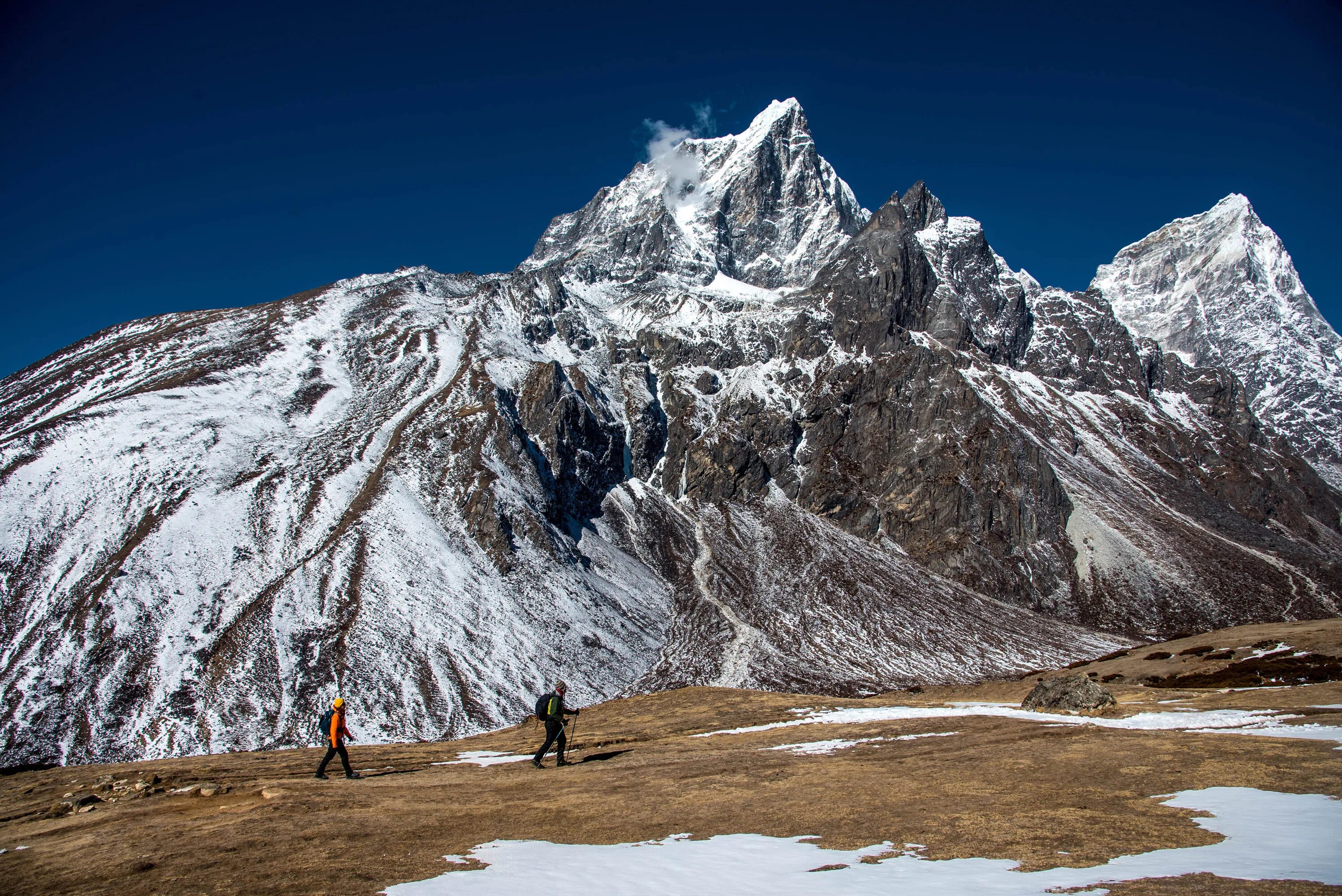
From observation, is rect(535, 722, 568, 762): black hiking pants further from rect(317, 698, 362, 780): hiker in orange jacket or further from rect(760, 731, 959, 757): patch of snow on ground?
rect(760, 731, 959, 757): patch of snow on ground

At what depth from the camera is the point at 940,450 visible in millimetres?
176375

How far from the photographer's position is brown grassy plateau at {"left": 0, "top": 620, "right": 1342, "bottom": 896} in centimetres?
1391

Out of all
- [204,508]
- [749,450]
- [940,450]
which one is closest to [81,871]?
[204,508]

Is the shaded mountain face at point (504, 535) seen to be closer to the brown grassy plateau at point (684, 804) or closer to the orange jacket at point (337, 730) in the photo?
the orange jacket at point (337, 730)

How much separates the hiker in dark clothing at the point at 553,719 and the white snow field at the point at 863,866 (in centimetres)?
1099

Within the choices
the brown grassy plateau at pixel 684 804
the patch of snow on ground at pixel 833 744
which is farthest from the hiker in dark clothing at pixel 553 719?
the patch of snow on ground at pixel 833 744

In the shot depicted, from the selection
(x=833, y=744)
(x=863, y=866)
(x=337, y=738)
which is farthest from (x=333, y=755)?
(x=863, y=866)

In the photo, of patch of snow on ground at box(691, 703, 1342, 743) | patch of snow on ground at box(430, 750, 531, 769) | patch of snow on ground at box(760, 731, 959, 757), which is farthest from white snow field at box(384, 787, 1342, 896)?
patch of snow on ground at box(430, 750, 531, 769)

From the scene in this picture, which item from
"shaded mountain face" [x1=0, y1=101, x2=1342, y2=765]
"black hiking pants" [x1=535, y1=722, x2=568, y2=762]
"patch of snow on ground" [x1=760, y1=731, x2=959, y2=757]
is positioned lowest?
"patch of snow on ground" [x1=760, y1=731, x2=959, y2=757]

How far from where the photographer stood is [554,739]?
27516mm

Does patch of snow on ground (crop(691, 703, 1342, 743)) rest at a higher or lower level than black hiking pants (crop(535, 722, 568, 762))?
lower

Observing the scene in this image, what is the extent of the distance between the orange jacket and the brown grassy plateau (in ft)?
5.11

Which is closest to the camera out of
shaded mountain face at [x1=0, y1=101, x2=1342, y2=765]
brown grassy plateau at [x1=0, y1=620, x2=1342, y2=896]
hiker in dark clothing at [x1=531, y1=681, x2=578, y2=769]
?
brown grassy plateau at [x1=0, y1=620, x2=1342, y2=896]

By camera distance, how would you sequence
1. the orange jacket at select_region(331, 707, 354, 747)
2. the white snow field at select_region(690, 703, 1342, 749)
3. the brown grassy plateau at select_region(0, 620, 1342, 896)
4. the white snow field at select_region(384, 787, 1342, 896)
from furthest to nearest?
the orange jacket at select_region(331, 707, 354, 747) → the white snow field at select_region(690, 703, 1342, 749) → the brown grassy plateau at select_region(0, 620, 1342, 896) → the white snow field at select_region(384, 787, 1342, 896)
